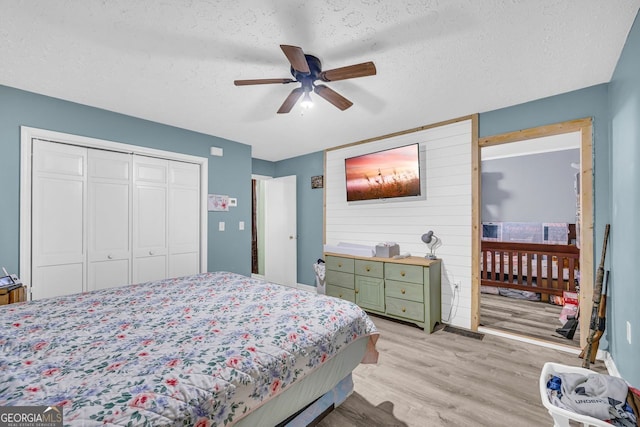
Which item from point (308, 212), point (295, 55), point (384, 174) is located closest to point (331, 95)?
point (295, 55)

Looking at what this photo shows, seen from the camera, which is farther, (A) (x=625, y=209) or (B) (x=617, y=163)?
(B) (x=617, y=163)

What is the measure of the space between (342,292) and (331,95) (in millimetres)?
2696

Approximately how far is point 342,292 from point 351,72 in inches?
115

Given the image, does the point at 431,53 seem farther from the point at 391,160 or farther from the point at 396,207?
the point at 396,207

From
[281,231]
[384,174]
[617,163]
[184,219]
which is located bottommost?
[281,231]

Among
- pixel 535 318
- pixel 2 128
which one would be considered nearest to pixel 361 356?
pixel 535 318

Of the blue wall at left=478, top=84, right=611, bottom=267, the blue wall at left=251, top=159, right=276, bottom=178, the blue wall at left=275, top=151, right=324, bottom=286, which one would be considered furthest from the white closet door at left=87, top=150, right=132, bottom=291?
the blue wall at left=478, top=84, right=611, bottom=267

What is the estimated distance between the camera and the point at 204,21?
67.4 inches

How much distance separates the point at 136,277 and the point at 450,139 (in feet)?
13.3

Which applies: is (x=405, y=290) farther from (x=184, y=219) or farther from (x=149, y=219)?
(x=149, y=219)

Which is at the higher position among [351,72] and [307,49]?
[307,49]

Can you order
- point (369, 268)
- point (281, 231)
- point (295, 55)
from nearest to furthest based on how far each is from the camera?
point (295, 55) → point (369, 268) → point (281, 231)

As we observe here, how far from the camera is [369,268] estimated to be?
367 cm

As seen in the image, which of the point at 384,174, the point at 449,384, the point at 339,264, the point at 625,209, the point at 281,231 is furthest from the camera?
the point at 281,231
